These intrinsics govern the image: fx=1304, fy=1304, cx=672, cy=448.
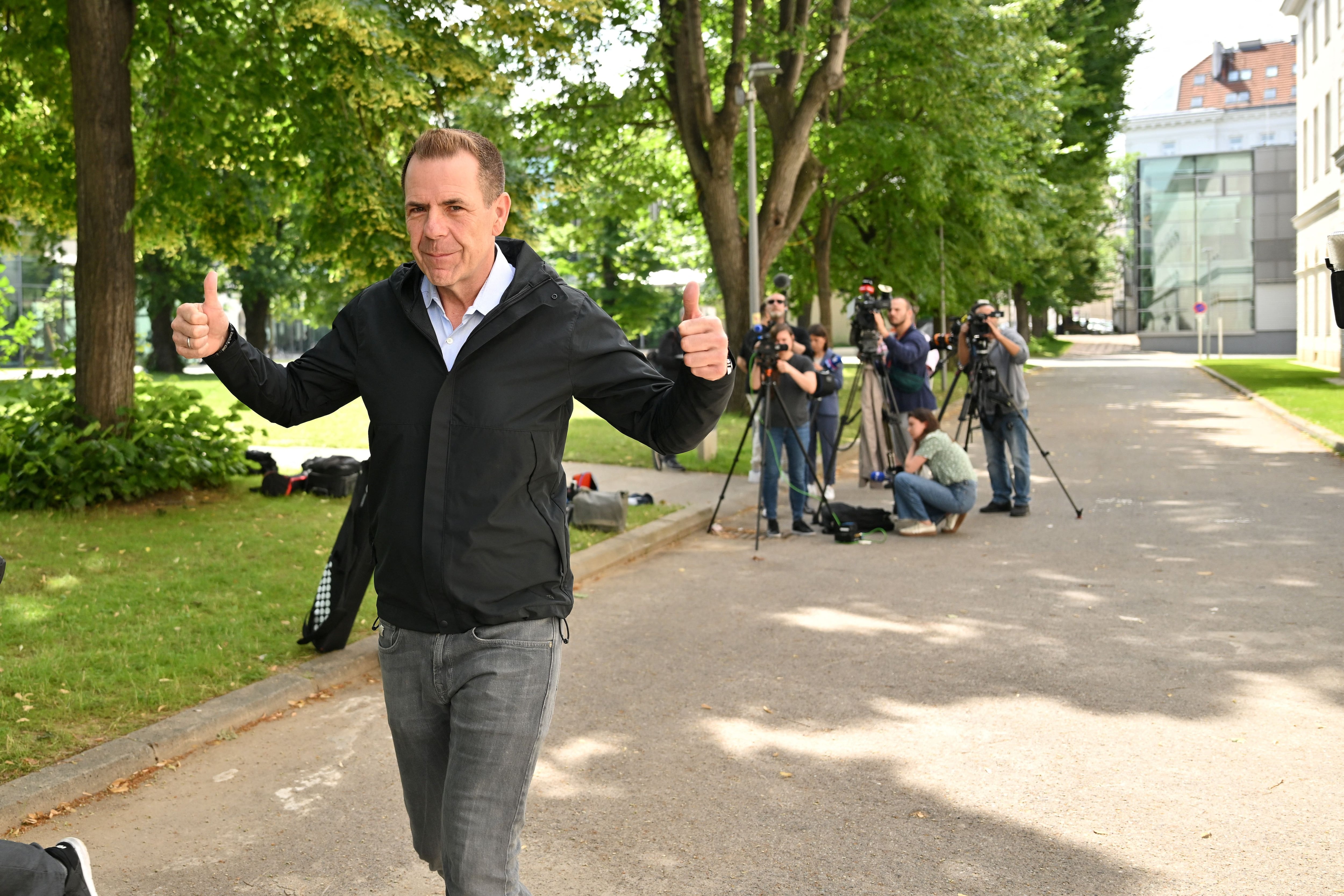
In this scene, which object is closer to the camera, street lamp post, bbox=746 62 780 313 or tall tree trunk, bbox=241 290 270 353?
street lamp post, bbox=746 62 780 313

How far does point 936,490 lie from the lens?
11.3 meters

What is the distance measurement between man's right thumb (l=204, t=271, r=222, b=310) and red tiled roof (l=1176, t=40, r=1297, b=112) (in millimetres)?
113041

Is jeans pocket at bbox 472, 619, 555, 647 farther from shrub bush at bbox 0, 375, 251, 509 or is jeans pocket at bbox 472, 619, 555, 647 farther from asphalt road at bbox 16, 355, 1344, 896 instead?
shrub bush at bbox 0, 375, 251, 509

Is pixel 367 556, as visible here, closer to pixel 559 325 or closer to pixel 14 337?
pixel 559 325

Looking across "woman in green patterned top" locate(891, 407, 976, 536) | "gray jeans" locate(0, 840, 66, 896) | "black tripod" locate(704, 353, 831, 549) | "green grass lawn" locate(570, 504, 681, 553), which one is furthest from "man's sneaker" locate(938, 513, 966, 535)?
"gray jeans" locate(0, 840, 66, 896)

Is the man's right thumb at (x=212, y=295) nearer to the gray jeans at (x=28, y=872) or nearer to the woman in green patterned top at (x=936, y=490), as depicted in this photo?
the gray jeans at (x=28, y=872)

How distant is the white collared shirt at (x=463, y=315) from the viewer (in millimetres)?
2850

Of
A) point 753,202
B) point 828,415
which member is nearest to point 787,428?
point 828,415

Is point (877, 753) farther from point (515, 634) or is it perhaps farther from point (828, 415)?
point (828, 415)

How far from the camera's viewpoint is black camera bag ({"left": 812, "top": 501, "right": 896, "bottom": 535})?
11500 mm

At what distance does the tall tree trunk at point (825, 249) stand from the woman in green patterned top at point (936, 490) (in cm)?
1836

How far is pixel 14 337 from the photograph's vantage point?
40.0 ft

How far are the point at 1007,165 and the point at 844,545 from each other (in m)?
20.0

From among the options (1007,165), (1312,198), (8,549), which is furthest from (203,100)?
(1312,198)
